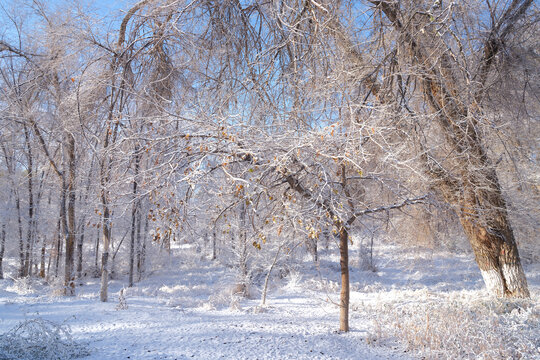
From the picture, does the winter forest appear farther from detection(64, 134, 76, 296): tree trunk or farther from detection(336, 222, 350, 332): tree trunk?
detection(64, 134, 76, 296): tree trunk

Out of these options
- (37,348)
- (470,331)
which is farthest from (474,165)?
(37,348)

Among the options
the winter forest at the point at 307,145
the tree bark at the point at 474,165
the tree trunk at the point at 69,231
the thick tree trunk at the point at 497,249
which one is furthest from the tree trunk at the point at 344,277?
the tree trunk at the point at 69,231

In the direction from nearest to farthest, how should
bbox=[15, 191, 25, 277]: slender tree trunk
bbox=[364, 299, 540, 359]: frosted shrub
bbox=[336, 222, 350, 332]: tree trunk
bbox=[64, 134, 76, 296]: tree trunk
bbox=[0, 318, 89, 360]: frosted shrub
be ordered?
bbox=[0, 318, 89, 360]: frosted shrub < bbox=[364, 299, 540, 359]: frosted shrub < bbox=[336, 222, 350, 332]: tree trunk < bbox=[64, 134, 76, 296]: tree trunk < bbox=[15, 191, 25, 277]: slender tree trunk

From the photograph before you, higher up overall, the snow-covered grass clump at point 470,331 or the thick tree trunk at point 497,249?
the thick tree trunk at point 497,249

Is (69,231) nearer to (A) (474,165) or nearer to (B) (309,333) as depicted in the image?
(B) (309,333)

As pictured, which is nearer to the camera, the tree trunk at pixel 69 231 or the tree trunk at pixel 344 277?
the tree trunk at pixel 344 277

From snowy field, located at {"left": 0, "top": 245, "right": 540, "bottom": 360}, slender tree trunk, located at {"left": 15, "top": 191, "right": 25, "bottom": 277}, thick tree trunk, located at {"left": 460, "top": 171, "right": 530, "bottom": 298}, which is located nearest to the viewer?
snowy field, located at {"left": 0, "top": 245, "right": 540, "bottom": 360}

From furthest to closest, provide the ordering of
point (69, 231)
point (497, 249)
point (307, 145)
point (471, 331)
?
point (69, 231), point (497, 249), point (471, 331), point (307, 145)

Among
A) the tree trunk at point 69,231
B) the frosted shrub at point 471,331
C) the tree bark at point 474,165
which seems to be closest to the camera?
the frosted shrub at point 471,331

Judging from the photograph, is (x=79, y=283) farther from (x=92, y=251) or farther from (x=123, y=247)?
(x=92, y=251)

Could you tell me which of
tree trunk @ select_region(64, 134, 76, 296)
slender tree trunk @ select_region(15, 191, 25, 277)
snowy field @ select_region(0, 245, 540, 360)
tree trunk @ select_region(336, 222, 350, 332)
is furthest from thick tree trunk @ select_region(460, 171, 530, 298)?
slender tree trunk @ select_region(15, 191, 25, 277)

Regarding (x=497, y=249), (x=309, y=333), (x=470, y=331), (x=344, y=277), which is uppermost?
(x=497, y=249)

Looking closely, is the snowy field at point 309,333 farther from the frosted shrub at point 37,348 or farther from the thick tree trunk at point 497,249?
the thick tree trunk at point 497,249

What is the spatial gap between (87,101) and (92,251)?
2503 cm
